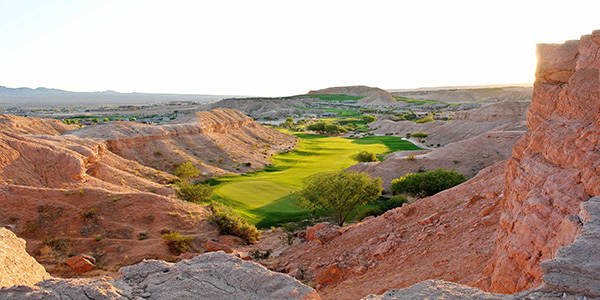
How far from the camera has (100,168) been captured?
29734 millimetres

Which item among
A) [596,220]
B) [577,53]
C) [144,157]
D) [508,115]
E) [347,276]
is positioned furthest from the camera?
[508,115]

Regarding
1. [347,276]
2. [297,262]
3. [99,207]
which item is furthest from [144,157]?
[347,276]

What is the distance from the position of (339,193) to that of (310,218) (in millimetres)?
4885

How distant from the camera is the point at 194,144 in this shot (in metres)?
45.9

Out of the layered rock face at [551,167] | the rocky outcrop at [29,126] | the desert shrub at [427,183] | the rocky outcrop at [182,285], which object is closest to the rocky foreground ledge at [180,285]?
the rocky outcrop at [182,285]

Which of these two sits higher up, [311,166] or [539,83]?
[539,83]

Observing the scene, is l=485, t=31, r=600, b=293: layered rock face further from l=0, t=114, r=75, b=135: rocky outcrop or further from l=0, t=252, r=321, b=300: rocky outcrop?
l=0, t=114, r=75, b=135: rocky outcrop

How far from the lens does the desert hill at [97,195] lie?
57.8 ft

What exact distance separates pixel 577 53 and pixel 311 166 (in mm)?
38030

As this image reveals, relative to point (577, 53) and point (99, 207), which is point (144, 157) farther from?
point (577, 53)

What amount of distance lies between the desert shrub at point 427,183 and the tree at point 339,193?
4113mm

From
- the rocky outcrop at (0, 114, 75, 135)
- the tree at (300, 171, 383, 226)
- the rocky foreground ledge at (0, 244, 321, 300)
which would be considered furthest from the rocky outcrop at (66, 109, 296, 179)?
the rocky foreground ledge at (0, 244, 321, 300)

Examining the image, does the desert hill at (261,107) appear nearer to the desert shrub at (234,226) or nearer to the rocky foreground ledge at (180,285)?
the desert shrub at (234,226)

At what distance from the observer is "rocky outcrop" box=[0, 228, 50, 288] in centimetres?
709
